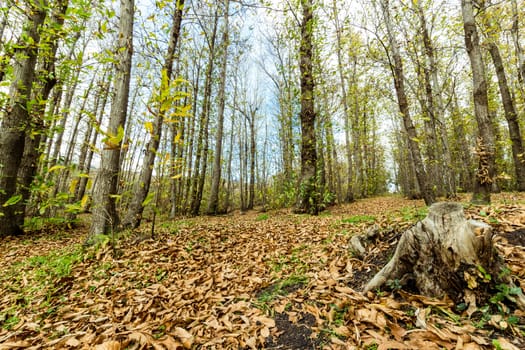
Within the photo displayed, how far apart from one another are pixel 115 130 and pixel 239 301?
3.38 m

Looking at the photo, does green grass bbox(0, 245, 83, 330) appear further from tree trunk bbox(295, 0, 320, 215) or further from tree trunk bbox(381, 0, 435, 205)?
tree trunk bbox(381, 0, 435, 205)

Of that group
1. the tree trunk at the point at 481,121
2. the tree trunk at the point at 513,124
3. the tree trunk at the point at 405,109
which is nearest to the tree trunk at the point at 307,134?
the tree trunk at the point at 405,109

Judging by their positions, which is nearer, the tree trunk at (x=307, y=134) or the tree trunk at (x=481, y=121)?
the tree trunk at (x=481, y=121)

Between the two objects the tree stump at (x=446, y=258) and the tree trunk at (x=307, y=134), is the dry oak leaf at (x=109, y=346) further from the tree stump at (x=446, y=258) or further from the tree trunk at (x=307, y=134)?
the tree trunk at (x=307, y=134)

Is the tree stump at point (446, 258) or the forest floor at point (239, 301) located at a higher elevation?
the tree stump at point (446, 258)

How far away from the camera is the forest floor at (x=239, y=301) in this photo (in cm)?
158

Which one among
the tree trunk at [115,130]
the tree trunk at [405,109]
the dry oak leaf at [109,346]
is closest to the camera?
the dry oak leaf at [109,346]

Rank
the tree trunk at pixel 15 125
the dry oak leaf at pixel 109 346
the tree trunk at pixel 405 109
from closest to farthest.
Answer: the dry oak leaf at pixel 109 346 < the tree trunk at pixel 15 125 < the tree trunk at pixel 405 109

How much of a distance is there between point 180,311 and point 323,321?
58.6 inches

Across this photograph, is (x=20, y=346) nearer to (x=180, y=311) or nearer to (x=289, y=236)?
(x=180, y=311)

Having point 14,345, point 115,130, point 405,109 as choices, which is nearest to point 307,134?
point 405,109

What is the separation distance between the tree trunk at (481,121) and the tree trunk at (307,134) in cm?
375

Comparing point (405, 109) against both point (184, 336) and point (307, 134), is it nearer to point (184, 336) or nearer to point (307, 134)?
point (307, 134)

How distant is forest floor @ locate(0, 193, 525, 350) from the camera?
1575mm
